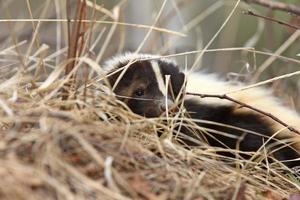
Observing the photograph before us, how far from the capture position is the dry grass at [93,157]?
11.6 ft

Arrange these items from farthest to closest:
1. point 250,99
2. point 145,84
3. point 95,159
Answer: point 250,99
point 145,84
point 95,159

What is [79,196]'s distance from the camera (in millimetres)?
3486

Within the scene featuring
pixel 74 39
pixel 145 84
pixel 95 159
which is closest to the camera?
pixel 95 159

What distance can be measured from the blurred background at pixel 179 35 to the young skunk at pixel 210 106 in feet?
0.74

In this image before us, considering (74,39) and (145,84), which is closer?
(74,39)

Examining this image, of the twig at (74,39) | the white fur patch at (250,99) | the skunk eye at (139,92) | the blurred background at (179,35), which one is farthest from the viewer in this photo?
the blurred background at (179,35)

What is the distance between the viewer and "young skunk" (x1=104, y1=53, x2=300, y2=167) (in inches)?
217

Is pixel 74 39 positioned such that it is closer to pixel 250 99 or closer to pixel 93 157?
pixel 93 157

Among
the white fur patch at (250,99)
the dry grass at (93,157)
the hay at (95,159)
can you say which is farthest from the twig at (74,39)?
the white fur patch at (250,99)

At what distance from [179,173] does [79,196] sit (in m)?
0.71

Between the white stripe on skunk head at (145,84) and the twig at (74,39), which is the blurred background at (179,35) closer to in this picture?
the white stripe on skunk head at (145,84)

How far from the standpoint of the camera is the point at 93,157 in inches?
147

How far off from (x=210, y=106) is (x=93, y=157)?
2.24 meters

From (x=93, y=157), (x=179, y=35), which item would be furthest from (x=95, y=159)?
(x=179, y=35)
